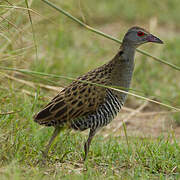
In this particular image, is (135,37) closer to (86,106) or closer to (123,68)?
(123,68)

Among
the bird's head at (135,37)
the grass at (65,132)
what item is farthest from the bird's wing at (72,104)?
the bird's head at (135,37)

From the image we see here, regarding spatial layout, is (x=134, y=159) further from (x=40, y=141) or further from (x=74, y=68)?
(x=74, y=68)

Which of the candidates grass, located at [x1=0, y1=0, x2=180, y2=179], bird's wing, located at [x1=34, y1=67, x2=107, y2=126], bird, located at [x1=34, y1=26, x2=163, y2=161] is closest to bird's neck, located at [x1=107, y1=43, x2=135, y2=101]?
bird, located at [x1=34, y1=26, x2=163, y2=161]

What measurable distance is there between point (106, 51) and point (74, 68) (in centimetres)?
143

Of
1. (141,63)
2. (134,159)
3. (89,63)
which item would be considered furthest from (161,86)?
(134,159)

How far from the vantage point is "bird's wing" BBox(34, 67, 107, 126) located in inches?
176

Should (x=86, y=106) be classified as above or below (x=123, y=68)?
below

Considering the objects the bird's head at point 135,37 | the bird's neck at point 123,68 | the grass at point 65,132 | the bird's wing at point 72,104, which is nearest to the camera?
the grass at point 65,132

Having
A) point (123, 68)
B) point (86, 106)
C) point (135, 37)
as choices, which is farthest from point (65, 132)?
point (135, 37)

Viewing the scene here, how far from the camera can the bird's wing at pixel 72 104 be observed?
176 inches

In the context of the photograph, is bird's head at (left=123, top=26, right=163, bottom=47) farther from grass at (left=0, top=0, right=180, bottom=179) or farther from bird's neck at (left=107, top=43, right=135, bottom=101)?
grass at (left=0, top=0, right=180, bottom=179)

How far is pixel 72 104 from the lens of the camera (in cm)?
453

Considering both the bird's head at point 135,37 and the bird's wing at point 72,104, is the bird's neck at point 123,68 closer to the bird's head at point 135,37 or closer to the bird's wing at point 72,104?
the bird's head at point 135,37

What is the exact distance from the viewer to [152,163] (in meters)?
4.58
